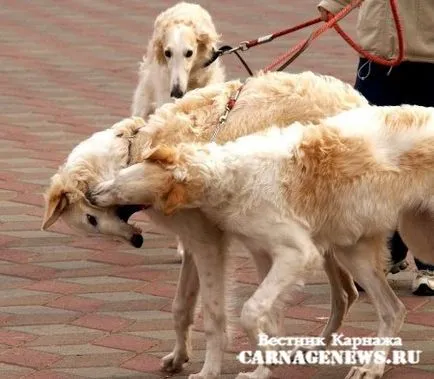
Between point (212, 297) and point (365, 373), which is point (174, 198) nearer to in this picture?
point (212, 297)

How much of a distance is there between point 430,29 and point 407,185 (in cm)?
139

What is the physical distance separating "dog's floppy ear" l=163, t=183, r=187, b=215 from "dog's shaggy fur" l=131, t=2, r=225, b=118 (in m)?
2.35

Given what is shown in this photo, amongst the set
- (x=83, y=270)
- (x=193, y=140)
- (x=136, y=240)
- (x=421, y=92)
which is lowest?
(x=136, y=240)

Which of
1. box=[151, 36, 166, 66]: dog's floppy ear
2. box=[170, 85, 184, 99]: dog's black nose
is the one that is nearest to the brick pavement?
box=[170, 85, 184, 99]: dog's black nose

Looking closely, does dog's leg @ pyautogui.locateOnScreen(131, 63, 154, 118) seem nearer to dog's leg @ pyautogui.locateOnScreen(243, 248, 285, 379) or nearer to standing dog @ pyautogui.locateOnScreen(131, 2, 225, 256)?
standing dog @ pyautogui.locateOnScreen(131, 2, 225, 256)

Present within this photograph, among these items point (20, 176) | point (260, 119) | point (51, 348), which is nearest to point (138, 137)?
point (260, 119)

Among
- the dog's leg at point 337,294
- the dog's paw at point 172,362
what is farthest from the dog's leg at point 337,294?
the dog's paw at point 172,362

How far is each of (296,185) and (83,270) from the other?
2259mm

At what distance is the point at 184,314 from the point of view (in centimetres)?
579

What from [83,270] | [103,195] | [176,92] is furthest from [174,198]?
[176,92]

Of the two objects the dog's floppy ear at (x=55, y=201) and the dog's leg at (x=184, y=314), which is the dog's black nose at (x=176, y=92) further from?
the dog's floppy ear at (x=55, y=201)

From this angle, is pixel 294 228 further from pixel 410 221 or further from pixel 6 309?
pixel 6 309

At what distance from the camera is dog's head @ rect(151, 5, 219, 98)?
746 centimetres

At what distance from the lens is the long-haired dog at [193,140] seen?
216 inches
